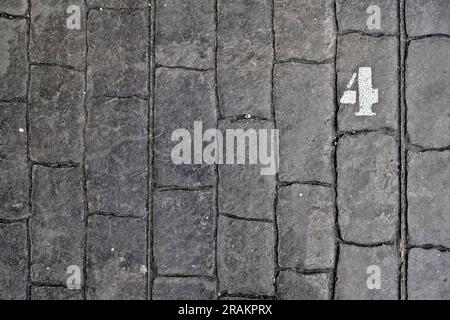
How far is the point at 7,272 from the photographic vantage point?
3.83 meters

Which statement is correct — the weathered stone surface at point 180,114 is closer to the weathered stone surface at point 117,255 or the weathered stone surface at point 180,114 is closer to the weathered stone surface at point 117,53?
the weathered stone surface at point 117,53

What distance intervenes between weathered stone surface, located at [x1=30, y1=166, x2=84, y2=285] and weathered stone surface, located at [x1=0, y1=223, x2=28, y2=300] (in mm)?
70

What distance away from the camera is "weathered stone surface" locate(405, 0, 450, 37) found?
3770mm

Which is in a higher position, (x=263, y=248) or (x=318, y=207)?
(x=318, y=207)

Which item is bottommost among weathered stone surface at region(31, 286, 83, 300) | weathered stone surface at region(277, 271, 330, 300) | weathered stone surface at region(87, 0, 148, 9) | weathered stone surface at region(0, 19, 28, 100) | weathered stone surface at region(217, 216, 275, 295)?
weathered stone surface at region(31, 286, 83, 300)

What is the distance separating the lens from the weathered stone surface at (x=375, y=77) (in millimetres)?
3789

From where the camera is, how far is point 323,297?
3.80 m

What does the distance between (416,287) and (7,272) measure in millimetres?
3075

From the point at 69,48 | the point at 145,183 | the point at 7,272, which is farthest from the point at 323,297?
the point at 69,48

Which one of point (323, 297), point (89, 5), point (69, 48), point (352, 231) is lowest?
point (323, 297)

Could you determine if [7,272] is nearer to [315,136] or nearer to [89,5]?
[89,5]

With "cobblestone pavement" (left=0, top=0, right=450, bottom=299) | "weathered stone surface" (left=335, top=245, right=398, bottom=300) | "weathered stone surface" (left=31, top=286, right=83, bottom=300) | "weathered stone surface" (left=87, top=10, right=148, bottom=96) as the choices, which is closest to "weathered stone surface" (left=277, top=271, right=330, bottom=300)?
"cobblestone pavement" (left=0, top=0, right=450, bottom=299)

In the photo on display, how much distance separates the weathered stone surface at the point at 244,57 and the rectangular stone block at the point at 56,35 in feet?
3.47

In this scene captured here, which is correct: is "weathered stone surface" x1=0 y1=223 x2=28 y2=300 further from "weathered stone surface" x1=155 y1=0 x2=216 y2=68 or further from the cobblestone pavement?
"weathered stone surface" x1=155 y1=0 x2=216 y2=68
